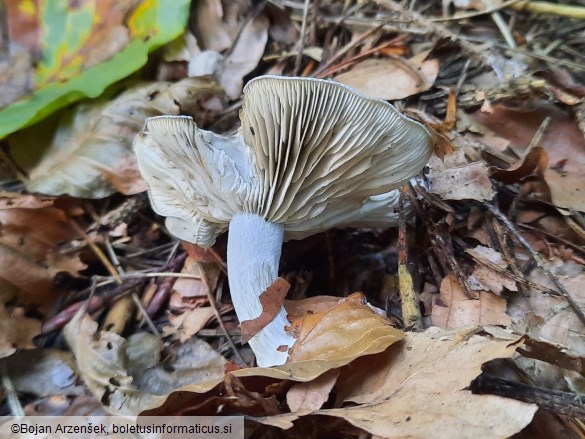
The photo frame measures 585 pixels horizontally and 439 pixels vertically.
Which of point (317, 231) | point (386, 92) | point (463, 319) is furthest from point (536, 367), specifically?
point (386, 92)

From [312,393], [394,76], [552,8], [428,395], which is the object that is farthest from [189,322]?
[552,8]

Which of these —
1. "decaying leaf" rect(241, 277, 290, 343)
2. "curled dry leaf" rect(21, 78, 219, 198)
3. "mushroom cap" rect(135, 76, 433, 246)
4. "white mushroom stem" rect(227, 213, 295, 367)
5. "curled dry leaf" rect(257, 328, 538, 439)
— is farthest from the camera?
"curled dry leaf" rect(21, 78, 219, 198)

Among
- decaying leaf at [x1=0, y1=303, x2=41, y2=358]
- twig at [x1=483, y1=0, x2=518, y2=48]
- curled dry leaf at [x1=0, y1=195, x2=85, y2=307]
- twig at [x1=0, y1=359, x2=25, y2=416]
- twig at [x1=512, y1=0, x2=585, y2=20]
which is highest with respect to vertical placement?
twig at [x1=512, y1=0, x2=585, y2=20]

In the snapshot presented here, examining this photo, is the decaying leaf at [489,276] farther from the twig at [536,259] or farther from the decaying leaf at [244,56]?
the decaying leaf at [244,56]

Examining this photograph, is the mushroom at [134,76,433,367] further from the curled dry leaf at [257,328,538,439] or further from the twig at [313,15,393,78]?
the twig at [313,15,393,78]

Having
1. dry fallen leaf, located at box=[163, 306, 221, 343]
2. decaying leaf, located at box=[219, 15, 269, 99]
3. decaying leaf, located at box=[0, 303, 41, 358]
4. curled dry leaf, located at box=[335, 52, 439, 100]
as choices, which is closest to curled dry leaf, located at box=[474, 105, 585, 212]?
curled dry leaf, located at box=[335, 52, 439, 100]

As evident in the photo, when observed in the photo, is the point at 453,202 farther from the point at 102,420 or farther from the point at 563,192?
the point at 102,420

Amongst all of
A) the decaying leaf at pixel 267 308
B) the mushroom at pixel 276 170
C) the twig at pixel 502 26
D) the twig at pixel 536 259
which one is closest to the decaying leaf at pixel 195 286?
the mushroom at pixel 276 170
